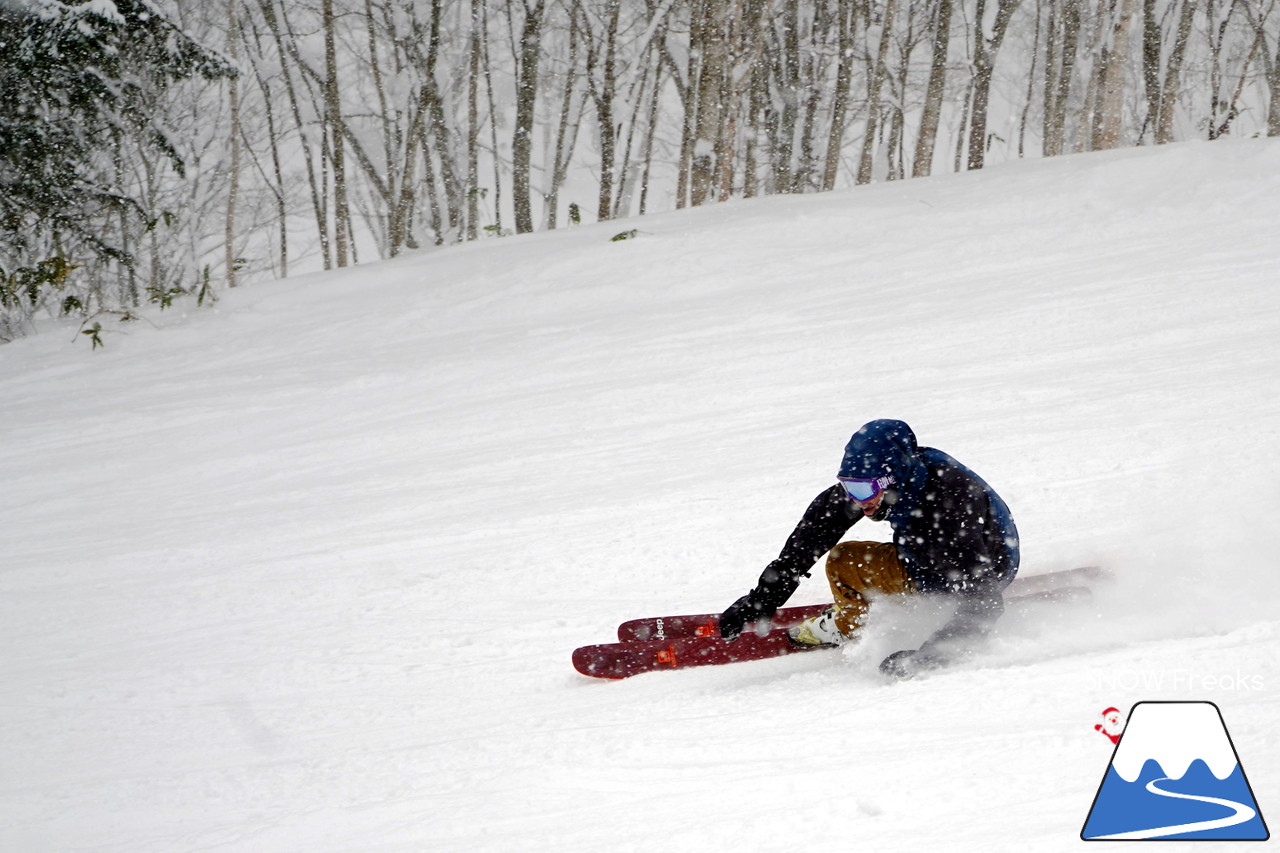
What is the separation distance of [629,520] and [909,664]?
254 cm

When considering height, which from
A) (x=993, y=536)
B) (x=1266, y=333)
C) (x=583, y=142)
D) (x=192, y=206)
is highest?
(x=583, y=142)

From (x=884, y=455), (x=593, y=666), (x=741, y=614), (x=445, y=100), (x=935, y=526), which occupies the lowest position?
(x=593, y=666)

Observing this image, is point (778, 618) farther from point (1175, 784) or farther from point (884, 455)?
point (1175, 784)

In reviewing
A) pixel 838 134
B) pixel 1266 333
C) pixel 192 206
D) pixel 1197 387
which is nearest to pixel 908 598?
pixel 1197 387

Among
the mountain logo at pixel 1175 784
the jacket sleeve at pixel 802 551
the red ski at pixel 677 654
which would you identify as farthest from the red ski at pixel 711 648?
the mountain logo at pixel 1175 784

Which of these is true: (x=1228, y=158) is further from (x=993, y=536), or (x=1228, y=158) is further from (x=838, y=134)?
(x=993, y=536)

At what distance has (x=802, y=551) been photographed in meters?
4.15

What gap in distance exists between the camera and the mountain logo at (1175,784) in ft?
8.57

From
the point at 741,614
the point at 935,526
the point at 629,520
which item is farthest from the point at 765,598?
the point at 629,520

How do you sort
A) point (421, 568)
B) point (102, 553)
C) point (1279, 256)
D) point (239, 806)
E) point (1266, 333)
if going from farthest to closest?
point (1279, 256)
point (1266, 333)
point (102, 553)
point (421, 568)
point (239, 806)

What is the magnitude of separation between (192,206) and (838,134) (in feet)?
47.2

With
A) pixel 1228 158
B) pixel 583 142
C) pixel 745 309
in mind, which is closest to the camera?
pixel 745 309

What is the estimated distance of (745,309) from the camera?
9617 mm

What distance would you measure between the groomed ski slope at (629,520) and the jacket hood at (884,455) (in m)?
0.72
